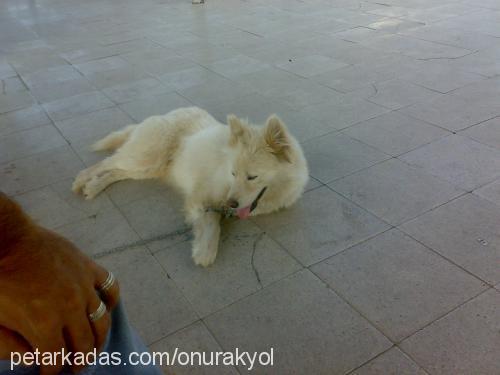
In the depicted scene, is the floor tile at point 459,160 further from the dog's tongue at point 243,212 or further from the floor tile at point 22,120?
the floor tile at point 22,120

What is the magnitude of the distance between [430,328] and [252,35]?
20.1 feet

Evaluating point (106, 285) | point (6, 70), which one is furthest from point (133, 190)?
point (6, 70)

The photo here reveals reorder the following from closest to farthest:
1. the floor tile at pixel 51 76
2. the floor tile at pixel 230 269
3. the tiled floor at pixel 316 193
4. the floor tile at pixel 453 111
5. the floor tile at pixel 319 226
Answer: the tiled floor at pixel 316 193, the floor tile at pixel 230 269, the floor tile at pixel 319 226, the floor tile at pixel 453 111, the floor tile at pixel 51 76

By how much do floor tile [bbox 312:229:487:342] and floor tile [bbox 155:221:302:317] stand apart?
293 millimetres

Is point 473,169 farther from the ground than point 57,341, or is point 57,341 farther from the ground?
point 57,341

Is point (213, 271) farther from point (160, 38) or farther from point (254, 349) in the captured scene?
point (160, 38)

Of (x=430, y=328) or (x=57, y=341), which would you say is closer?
(x=57, y=341)

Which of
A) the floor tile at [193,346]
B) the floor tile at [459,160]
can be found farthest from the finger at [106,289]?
the floor tile at [459,160]

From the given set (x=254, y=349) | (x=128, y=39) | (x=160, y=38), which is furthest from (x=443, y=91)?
(x=128, y=39)

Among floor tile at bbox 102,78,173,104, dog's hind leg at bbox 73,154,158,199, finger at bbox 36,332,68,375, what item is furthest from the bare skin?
floor tile at bbox 102,78,173,104

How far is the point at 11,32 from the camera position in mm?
8367

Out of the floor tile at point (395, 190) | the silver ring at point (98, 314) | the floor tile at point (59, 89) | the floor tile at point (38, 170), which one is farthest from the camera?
the floor tile at point (59, 89)

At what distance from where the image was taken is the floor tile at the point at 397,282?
2275mm

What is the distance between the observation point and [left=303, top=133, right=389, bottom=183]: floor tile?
359 centimetres
